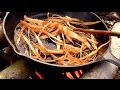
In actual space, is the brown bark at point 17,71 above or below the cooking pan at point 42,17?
below

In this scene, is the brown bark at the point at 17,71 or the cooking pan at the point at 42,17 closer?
the cooking pan at the point at 42,17

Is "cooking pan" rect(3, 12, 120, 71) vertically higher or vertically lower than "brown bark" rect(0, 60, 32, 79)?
higher

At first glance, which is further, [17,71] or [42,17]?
[42,17]

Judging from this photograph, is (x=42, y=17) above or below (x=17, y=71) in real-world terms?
above

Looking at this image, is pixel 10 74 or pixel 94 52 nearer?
pixel 10 74

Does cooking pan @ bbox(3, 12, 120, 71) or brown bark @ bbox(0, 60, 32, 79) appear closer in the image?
cooking pan @ bbox(3, 12, 120, 71)
